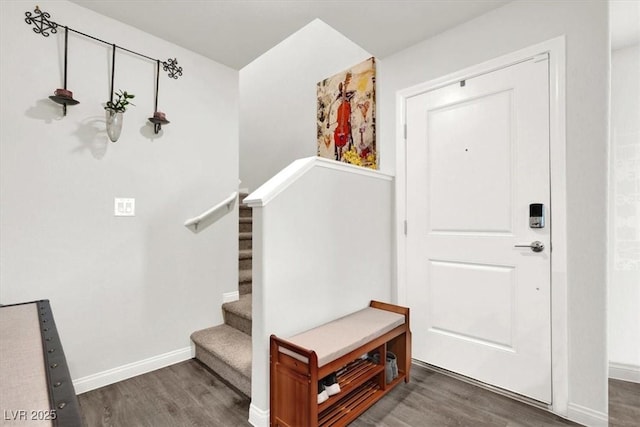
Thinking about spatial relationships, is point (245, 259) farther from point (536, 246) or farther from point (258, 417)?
point (536, 246)

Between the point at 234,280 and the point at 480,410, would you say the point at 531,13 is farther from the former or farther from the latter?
the point at 234,280

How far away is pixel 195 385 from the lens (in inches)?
80.5

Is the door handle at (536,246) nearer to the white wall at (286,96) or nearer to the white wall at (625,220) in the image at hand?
the white wall at (625,220)

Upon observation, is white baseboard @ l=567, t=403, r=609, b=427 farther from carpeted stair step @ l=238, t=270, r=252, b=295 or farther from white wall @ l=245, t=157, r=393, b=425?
carpeted stair step @ l=238, t=270, r=252, b=295

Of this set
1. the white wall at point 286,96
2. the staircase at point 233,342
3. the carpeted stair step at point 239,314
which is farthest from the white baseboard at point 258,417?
the white wall at point 286,96

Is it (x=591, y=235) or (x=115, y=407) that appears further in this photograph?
(x=115, y=407)

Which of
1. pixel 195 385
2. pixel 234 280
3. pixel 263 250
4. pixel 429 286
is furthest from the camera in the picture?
pixel 234 280

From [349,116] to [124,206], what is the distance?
79.5 inches

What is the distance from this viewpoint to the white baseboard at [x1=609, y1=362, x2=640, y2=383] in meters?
2.10

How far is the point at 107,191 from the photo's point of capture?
2084 mm

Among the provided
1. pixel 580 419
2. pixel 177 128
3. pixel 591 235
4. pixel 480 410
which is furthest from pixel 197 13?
pixel 580 419

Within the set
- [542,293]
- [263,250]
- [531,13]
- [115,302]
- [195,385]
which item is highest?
[531,13]

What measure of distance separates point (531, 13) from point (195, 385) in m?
3.11

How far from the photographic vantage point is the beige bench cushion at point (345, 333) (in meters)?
1.57
